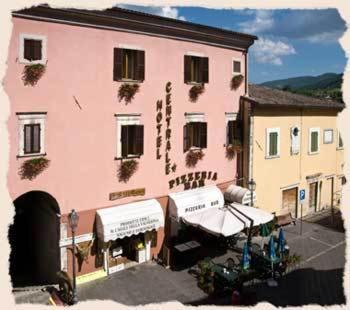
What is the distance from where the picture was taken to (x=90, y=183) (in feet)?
57.0

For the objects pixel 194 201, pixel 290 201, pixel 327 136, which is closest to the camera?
pixel 194 201

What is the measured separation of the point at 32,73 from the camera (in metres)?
15.2

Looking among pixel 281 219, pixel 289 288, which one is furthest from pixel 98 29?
pixel 281 219

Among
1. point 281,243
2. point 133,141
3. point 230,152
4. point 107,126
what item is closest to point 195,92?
point 230,152

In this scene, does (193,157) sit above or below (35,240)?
above

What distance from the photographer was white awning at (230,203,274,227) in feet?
63.0

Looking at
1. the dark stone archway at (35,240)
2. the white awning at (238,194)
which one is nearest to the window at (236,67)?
the white awning at (238,194)

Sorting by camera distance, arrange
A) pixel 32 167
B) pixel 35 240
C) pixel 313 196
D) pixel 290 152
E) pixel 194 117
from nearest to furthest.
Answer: pixel 32 167 < pixel 35 240 < pixel 194 117 < pixel 290 152 < pixel 313 196

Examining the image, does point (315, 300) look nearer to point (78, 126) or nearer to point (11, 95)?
point (78, 126)

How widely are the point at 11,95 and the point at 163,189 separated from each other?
8138mm

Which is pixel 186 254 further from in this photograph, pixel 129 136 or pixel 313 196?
pixel 313 196

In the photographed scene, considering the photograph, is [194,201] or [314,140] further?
[314,140]

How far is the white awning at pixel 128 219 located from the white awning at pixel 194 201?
1.12 m

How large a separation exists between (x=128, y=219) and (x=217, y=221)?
393 centimetres
